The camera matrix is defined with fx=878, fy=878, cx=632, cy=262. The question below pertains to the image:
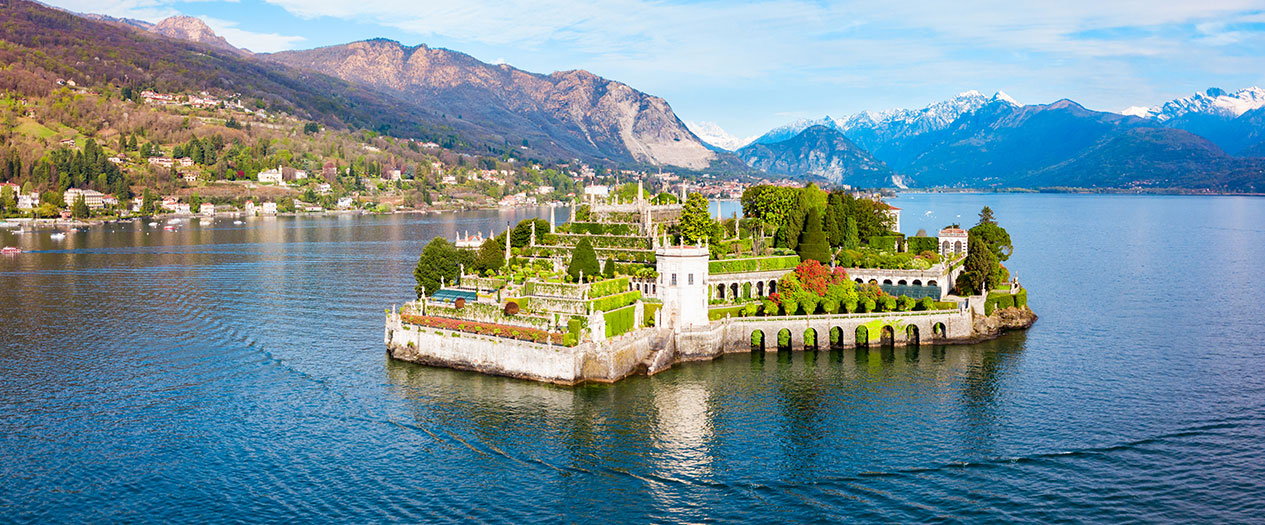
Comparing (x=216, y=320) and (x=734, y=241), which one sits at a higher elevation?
(x=734, y=241)

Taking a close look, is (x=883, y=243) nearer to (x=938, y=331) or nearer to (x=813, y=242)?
(x=813, y=242)

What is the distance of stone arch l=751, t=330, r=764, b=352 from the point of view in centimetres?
6738

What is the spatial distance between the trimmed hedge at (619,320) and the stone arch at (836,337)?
1666 cm

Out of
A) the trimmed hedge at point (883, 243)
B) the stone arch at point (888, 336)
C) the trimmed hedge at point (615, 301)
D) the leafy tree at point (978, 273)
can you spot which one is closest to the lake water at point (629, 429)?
the stone arch at point (888, 336)

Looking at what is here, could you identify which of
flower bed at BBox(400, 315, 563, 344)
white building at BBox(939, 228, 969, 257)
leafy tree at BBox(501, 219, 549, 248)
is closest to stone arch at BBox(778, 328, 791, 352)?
flower bed at BBox(400, 315, 563, 344)

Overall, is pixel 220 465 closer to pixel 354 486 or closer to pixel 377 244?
pixel 354 486

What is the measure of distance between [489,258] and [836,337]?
105ft

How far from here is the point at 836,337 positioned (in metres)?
69.2

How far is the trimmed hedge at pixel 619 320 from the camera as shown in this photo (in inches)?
2338

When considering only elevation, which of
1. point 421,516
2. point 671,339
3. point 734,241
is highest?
point 734,241

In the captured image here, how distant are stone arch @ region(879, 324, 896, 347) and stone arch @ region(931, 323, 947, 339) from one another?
3.43m

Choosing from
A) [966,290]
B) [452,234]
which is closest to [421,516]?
[966,290]

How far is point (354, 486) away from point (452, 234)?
471ft

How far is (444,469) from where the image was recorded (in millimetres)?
42500
